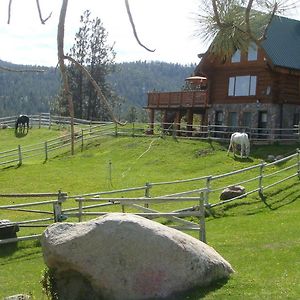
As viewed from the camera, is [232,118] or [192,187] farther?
[232,118]

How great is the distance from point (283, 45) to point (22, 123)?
21441 mm

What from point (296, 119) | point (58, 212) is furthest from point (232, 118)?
point (58, 212)

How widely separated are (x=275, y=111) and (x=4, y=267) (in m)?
24.4

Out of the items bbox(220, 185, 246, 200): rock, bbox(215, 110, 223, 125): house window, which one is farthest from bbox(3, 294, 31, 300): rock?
bbox(215, 110, 223, 125): house window

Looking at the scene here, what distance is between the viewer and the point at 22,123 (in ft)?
152

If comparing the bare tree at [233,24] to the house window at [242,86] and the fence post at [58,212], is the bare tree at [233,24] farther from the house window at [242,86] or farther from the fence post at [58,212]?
the house window at [242,86]

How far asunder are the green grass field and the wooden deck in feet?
14.4

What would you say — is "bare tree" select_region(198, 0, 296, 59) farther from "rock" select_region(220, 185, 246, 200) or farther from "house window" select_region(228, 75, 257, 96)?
"house window" select_region(228, 75, 257, 96)

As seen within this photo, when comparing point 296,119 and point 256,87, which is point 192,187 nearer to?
point 256,87

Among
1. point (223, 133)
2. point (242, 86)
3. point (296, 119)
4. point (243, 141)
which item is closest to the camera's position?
point (243, 141)

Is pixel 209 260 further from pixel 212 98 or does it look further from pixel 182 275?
pixel 212 98

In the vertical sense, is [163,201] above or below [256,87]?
below

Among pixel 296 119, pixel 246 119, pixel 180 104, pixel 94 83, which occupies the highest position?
pixel 94 83

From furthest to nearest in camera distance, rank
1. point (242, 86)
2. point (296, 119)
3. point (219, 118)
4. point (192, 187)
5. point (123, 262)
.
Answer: point (219, 118) < point (242, 86) < point (296, 119) < point (192, 187) < point (123, 262)
